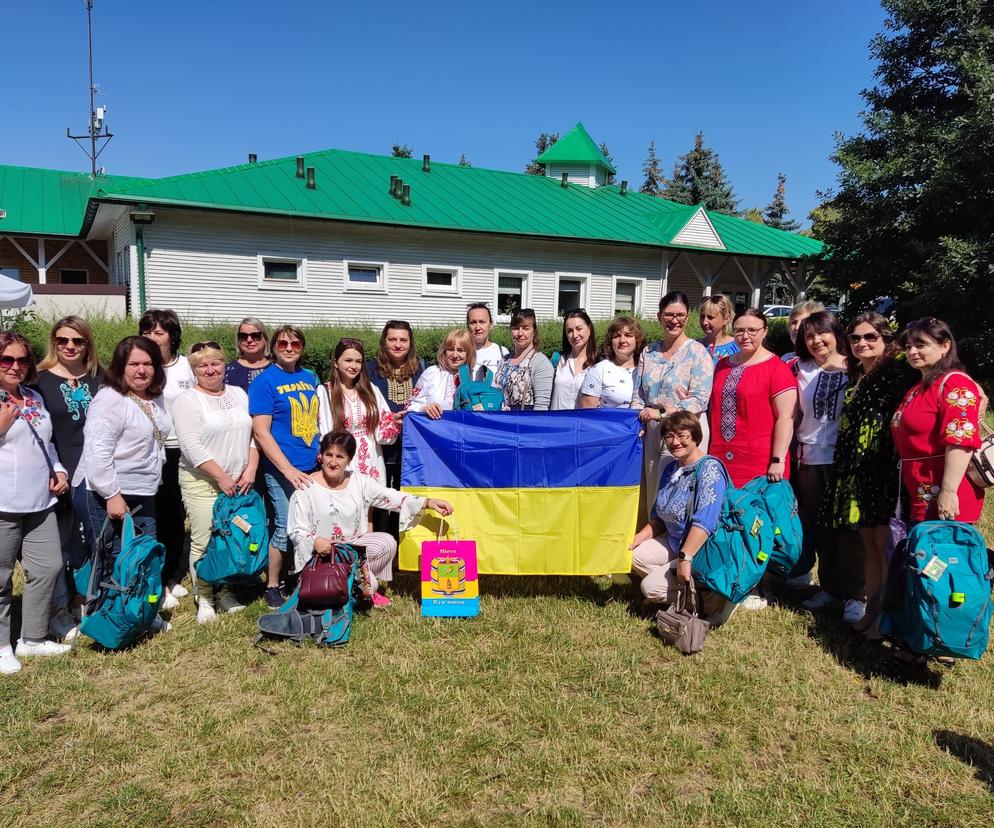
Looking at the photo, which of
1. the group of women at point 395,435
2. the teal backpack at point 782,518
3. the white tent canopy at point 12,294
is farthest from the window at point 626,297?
the teal backpack at point 782,518

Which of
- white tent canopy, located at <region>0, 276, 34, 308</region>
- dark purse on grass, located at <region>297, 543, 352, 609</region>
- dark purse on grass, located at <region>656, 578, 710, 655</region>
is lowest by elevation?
dark purse on grass, located at <region>656, 578, 710, 655</region>

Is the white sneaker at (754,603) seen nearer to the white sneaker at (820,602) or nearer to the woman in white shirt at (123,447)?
the white sneaker at (820,602)

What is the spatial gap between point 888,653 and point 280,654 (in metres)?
3.83

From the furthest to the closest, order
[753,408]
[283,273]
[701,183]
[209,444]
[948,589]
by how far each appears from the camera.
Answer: [701,183] < [283,273] < [753,408] < [209,444] < [948,589]

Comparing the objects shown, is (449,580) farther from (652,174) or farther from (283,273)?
(652,174)

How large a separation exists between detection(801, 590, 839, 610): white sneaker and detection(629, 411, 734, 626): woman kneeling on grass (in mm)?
835

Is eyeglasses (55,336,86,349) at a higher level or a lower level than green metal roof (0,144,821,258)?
lower

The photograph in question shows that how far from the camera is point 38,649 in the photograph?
422 cm

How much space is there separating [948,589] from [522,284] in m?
19.2

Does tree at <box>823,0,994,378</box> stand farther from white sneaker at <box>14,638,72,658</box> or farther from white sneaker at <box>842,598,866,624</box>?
white sneaker at <box>14,638,72,658</box>

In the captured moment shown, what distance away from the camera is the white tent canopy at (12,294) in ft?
29.5

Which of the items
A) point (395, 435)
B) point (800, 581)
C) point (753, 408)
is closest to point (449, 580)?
point (395, 435)

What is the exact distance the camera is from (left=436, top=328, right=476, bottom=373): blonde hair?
17.7ft

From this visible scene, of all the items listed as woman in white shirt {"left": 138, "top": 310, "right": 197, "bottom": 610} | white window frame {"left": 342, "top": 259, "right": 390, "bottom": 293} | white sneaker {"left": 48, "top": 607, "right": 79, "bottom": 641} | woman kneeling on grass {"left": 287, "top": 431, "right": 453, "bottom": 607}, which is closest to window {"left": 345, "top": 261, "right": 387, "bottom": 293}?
white window frame {"left": 342, "top": 259, "right": 390, "bottom": 293}
